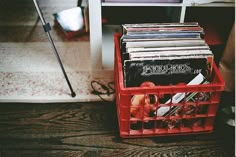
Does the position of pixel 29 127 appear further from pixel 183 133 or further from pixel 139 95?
Answer: pixel 183 133

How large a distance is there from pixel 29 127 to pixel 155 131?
0.50 meters

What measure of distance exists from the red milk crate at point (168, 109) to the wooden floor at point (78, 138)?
0.13 feet

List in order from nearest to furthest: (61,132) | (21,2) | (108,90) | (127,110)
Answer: (127,110) < (61,132) < (108,90) < (21,2)

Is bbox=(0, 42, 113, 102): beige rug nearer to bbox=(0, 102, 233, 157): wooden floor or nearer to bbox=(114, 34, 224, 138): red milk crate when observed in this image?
bbox=(0, 102, 233, 157): wooden floor

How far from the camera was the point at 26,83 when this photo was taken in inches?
53.0

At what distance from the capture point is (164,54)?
1052 millimetres

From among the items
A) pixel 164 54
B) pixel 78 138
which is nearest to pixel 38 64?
pixel 78 138

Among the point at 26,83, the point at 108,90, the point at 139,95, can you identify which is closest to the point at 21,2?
the point at 26,83

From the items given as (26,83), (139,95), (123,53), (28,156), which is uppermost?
(123,53)

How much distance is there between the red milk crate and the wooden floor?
0.04m

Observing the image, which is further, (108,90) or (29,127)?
(108,90)

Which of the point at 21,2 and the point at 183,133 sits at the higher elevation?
the point at 21,2

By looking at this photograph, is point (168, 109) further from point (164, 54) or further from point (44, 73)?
point (44, 73)

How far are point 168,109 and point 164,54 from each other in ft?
0.65
